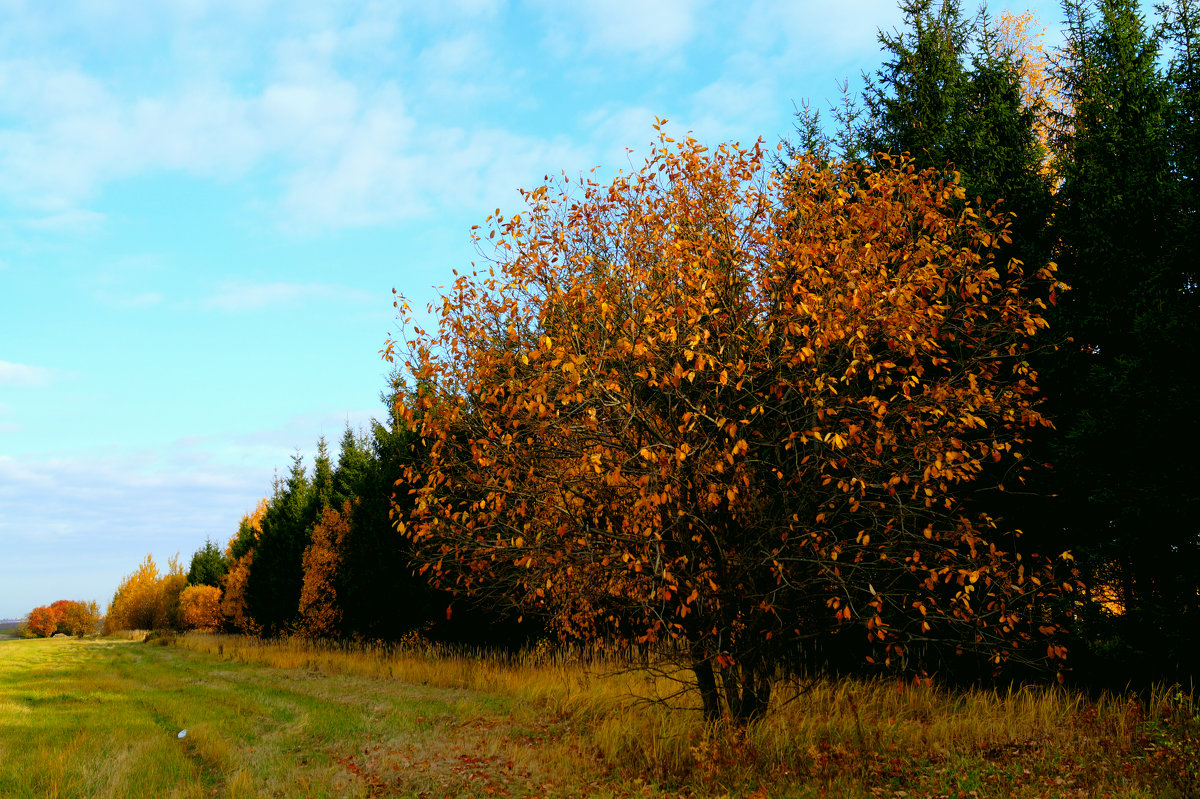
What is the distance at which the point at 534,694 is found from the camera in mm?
13945

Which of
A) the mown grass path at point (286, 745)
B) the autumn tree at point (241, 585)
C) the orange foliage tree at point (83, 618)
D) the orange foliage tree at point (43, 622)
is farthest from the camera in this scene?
the orange foliage tree at point (43, 622)

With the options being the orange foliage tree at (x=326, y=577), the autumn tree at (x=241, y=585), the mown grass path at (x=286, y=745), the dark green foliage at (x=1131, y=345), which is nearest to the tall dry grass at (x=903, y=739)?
the mown grass path at (x=286, y=745)

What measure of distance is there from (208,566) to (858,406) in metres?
68.5

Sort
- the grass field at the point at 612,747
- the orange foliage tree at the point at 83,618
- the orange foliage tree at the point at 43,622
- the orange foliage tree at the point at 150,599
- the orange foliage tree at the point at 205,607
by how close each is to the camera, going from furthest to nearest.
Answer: the orange foliage tree at the point at 43,622
the orange foliage tree at the point at 83,618
the orange foliage tree at the point at 150,599
the orange foliage tree at the point at 205,607
the grass field at the point at 612,747

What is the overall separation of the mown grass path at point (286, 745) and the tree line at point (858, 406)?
8.29 ft

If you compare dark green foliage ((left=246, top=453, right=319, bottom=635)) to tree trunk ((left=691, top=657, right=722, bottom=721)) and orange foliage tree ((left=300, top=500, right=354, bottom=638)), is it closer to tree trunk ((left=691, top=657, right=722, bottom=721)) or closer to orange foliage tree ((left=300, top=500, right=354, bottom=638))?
orange foliage tree ((left=300, top=500, right=354, bottom=638))

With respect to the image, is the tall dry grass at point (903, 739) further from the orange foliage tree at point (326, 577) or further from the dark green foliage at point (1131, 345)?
the orange foliage tree at point (326, 577)

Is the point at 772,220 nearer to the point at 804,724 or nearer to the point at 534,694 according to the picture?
the point at 804,724

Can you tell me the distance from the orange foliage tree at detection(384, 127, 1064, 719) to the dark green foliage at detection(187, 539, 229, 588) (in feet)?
197

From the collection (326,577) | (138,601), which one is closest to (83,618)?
(138,601)

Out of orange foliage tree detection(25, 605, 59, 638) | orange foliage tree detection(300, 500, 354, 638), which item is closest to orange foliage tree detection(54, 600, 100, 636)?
orange foliage tree detection(25, 605, 59, 638)

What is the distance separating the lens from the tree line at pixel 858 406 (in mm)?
7906

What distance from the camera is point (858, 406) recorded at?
29.0 feet

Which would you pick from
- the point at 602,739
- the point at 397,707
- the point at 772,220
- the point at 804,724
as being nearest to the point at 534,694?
the point at 397,707
